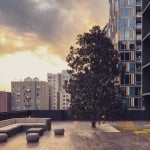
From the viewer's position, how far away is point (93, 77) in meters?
44.5

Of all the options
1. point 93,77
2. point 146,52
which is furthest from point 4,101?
point 93,77

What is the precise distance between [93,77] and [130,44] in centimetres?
5434

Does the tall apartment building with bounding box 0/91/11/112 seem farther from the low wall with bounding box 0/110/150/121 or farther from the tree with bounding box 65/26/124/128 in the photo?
the tree with bounding box 65/26/124/128

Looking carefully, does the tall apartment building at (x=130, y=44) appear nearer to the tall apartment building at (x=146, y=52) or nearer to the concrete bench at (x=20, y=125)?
the tall apartment building at (x=146, y=52)

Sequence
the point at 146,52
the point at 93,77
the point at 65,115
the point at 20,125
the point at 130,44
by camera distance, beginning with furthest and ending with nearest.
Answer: the point at 130,44 < the point at 65,115 < the point at 146,52 < the point at 93,77 < the point at 20,125

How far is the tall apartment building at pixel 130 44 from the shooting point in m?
95.7

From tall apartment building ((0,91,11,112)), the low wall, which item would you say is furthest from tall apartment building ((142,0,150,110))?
tall apartment building ((0,91,11,112))

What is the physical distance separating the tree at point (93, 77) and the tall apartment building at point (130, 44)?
50.5 meters

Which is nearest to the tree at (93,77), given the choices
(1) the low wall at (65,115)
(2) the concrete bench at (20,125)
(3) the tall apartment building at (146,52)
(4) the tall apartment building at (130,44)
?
(2) the concrete bench at (20,125)

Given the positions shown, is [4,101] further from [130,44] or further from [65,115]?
[65,115]

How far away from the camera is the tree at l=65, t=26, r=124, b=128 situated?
4453cm

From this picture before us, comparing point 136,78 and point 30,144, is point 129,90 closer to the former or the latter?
point 136,78

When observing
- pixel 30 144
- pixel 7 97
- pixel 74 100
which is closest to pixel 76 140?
pixel 30 144

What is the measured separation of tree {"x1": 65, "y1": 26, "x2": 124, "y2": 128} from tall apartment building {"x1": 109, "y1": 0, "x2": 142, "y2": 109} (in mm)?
50500
